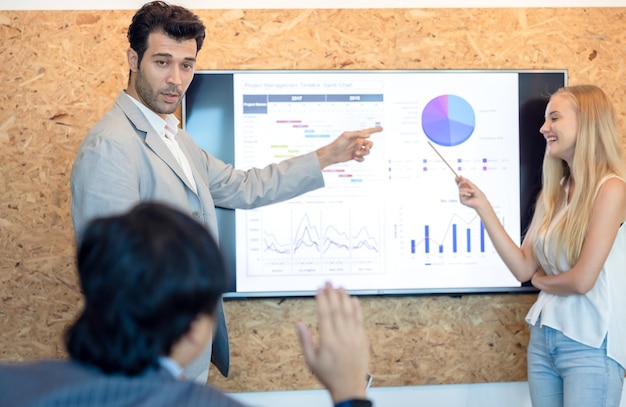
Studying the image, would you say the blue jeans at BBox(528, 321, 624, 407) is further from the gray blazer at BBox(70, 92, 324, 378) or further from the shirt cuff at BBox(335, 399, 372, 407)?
the shirt cuff at BBox(335, 399, 372, 407)

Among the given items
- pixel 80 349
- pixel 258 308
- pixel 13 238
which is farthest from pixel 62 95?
pixel 80 349

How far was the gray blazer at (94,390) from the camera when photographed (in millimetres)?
865

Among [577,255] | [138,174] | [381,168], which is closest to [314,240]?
[381,168]

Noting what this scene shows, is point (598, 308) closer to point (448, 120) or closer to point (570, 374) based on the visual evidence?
point (570, 374)

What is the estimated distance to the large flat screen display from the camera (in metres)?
2.99

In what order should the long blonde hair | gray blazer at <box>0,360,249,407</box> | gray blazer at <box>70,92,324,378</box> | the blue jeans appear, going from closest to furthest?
gray blazer at <box>0,360,249,407</box> → gray blazer at <box>70,92,324,378</box> → the blue jeans → the long blonde hair

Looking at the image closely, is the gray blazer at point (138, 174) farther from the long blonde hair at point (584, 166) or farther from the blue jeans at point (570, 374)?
the blue jeans at point (570, 374)

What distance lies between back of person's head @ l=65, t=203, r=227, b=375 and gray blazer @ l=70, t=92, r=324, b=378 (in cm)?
78

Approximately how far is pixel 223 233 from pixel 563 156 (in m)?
1.40

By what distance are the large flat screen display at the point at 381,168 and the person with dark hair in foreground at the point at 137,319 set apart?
6.59 ft

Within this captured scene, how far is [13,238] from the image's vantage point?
2.96 m

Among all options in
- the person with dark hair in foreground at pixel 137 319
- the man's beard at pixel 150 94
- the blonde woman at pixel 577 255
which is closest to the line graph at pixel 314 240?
the blonde woman at pixel 577 255

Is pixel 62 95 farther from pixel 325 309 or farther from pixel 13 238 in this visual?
pixel 325 309

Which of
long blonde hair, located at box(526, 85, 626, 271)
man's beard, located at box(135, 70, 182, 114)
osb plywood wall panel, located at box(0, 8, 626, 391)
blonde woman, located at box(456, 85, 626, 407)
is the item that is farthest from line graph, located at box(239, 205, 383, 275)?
man's beard, located at box(135, 70, 182, 114)
